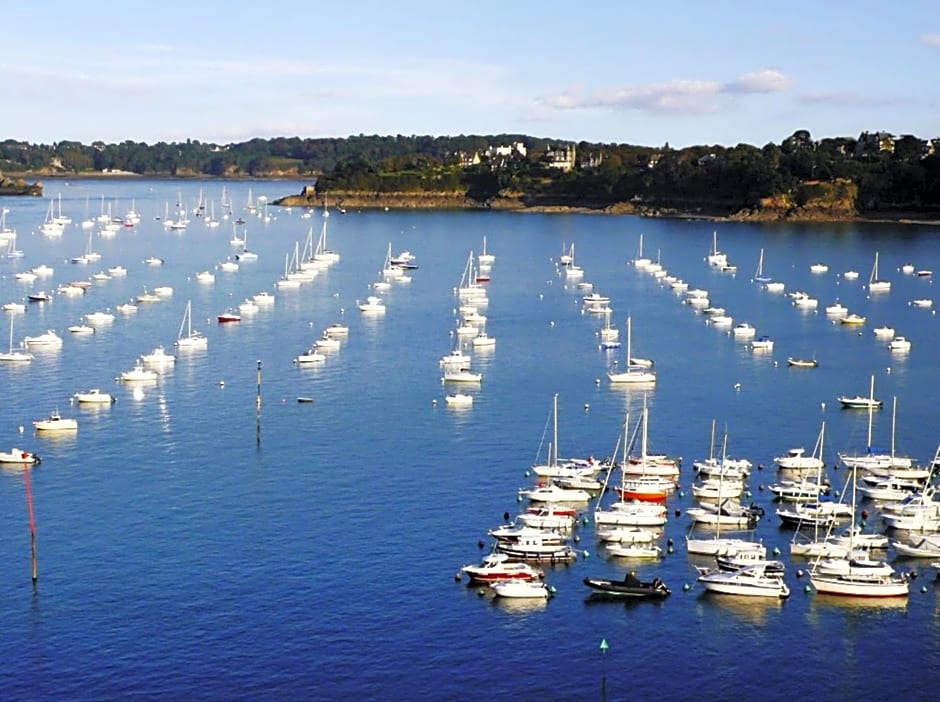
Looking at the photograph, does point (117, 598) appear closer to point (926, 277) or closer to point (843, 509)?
point (843, 509)

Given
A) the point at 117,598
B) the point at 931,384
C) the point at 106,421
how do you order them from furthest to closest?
the point at 931,384 → the point at 106,421 → the point at 117,598

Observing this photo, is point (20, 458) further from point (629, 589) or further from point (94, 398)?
point (629, 589)

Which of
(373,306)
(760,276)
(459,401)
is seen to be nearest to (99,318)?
(373,306)

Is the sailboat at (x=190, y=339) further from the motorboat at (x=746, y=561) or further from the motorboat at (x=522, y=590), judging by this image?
the motorboat at (x=746, y=561)

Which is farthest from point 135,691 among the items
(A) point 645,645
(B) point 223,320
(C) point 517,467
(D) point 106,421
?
(B) point 223,320

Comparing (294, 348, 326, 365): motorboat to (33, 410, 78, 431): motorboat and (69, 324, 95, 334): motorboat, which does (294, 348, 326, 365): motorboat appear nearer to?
(69, 324, 95, 334): motorboat

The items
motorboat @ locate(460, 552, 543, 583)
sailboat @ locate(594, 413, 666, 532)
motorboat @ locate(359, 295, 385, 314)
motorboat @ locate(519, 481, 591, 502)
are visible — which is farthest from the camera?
motorboat @ locate(359, 295, 385, 314)

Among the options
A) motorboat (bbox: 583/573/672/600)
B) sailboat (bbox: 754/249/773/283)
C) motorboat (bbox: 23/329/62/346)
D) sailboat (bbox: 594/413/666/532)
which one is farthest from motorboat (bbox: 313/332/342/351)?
sailboat (bbox: 754/249/773/283)
